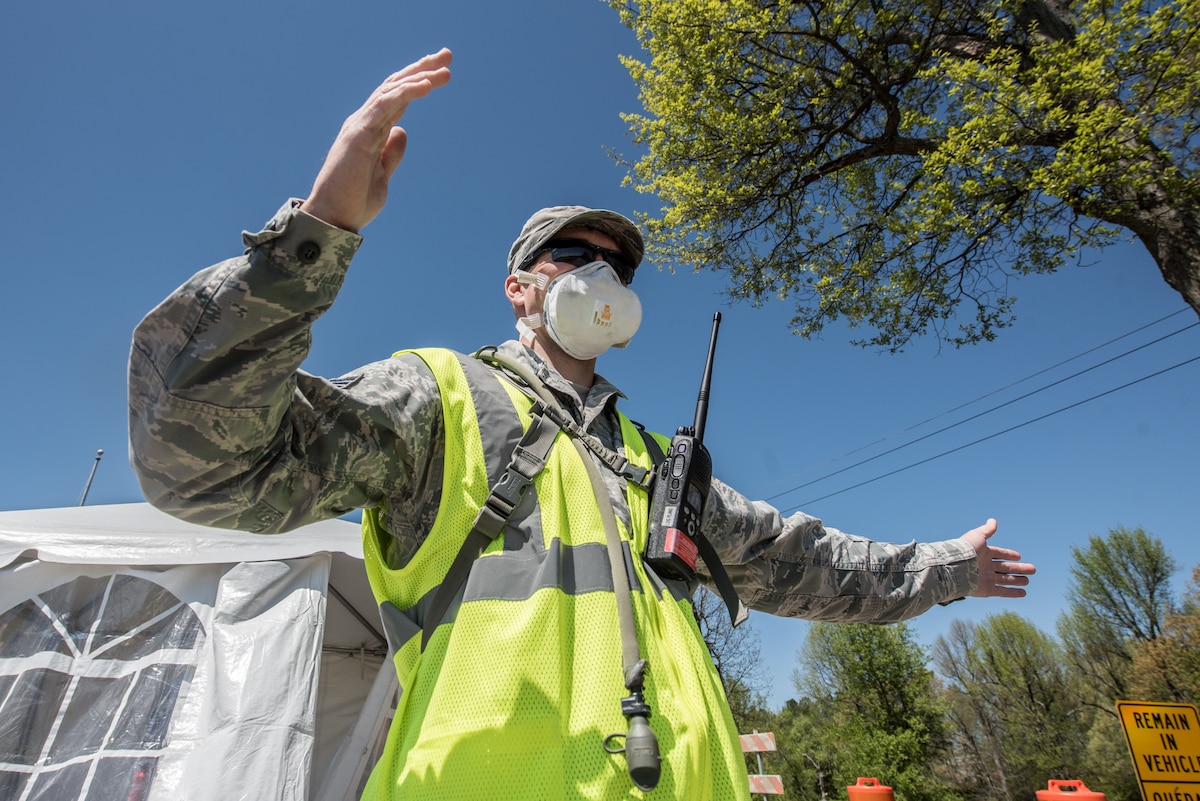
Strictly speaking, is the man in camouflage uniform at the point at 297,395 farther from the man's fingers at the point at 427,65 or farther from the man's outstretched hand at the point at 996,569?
the man's outstretched hand at the point at 996,569

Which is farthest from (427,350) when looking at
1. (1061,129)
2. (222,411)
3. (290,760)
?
(1061,129)

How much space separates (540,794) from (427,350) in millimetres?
905

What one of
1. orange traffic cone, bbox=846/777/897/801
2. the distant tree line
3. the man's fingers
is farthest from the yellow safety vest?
the distant tree line

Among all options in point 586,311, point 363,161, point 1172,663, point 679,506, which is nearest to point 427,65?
point 363,161

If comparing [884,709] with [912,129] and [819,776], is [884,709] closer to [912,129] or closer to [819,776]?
[819,776]

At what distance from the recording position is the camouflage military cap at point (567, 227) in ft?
6.38

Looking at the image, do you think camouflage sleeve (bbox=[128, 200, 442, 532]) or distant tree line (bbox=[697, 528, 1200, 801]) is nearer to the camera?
camouflage sleeve (bbox=[128, 200, 442, 532])

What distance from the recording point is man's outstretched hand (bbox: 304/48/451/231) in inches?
38.0

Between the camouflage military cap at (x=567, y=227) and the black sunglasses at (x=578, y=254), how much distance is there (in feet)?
0.06

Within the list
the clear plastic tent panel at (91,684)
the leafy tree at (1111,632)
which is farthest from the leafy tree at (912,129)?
the leafy tree at (1111,632)

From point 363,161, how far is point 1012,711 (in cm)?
4618

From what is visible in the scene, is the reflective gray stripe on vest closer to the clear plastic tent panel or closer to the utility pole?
the clear plastic tent panel

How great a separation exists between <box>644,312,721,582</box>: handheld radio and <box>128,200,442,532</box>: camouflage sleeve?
28.0 inches

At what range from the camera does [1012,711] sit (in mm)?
36062
